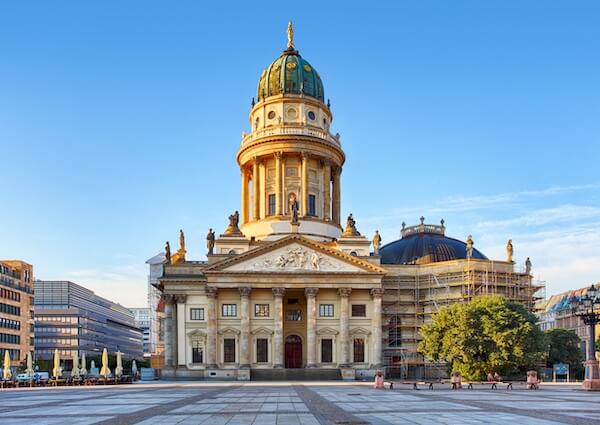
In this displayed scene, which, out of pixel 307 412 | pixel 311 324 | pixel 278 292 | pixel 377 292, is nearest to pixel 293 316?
pixel 311 324

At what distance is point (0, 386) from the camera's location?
60875 mm

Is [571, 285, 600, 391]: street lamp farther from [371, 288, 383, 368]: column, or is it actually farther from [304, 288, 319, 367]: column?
[304, 288, 319, 367]: column

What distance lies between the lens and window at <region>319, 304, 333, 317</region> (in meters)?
75.4

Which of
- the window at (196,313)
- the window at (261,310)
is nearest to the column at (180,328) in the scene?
the window at (196,313)

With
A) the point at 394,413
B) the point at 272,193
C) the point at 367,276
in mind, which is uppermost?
the point at 272,193

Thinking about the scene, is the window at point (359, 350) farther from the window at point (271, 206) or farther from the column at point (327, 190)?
the window at point (271, 206)

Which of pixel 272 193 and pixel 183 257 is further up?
pixel 272 193

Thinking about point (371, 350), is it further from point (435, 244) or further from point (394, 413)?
point (394, 413)

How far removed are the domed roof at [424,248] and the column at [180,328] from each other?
29275mm

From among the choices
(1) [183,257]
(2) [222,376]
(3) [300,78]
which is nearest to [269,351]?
(2) [222,376]

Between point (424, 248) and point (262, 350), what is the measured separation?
91.3ft

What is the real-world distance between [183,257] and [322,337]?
22.8 meters

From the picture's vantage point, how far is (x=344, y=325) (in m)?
73.8

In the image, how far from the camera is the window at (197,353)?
7531cm
